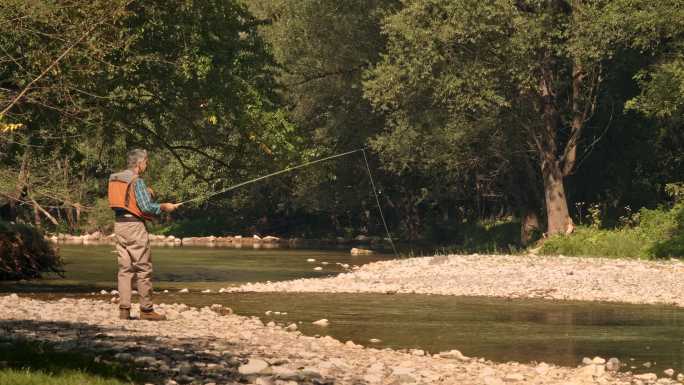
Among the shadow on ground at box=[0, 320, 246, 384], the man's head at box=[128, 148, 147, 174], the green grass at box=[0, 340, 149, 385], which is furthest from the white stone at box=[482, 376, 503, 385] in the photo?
the man's head at box=[128, 148, 147, 174]

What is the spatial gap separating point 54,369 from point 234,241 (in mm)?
48684

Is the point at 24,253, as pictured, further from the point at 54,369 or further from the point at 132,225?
the point at 54,369

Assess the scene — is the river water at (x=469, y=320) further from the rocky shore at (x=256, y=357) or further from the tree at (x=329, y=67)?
the tree at (x=329, y=67)

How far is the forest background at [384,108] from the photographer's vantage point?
21797 millimetres

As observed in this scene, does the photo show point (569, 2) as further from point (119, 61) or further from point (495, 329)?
point (495, 329)

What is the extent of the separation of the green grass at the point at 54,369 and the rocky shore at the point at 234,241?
138 feet

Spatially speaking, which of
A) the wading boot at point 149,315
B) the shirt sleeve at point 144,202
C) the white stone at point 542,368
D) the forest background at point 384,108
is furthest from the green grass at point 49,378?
the forest background at point 384,108

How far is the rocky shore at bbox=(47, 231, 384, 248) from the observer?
177 ft

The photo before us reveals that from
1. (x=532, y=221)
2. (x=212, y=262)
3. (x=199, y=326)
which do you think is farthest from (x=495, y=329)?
(x=532, y=221)

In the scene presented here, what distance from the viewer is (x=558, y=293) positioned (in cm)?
2267

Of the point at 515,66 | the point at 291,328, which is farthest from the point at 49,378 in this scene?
the point at 515,66

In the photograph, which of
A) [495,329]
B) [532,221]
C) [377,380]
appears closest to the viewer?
[377,380]

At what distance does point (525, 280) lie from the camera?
25.0m

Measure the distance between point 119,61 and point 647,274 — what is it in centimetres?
Answer: 1272
